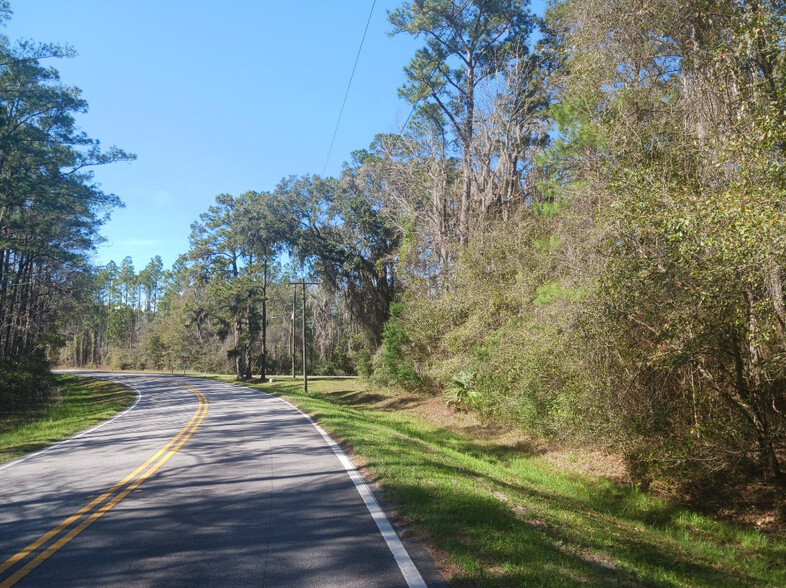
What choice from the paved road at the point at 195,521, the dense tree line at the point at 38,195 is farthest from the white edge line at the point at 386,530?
the dense tree line at the point at 38,195

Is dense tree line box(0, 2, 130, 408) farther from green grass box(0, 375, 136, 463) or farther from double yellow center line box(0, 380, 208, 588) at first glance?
double yellow center line box(0, 380, 208, 588)

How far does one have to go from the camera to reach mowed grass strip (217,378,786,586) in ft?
14.2

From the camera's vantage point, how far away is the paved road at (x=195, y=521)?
13.9 feet

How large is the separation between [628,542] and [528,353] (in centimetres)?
673

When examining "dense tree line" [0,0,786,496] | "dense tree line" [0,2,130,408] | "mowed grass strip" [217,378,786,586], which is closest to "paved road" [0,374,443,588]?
"mowed grass strip" [217,378,786,586]

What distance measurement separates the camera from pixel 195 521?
5.65 m

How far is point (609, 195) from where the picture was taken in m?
9.10

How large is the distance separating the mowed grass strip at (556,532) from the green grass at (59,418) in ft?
25.9

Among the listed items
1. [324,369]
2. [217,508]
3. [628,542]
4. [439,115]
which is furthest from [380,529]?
[324,369]

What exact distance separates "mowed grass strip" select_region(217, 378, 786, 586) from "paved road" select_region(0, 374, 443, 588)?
503 mm

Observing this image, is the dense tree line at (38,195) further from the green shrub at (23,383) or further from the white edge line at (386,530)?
the white edge line at (386,530)

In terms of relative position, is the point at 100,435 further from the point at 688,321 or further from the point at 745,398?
the point at 745,398

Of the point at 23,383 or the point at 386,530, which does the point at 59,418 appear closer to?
the point at 23,383

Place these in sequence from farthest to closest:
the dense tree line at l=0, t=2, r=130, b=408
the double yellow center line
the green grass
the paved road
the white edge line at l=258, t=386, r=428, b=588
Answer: the dense tree line at l=0, t=2, r=130, b=408
the green grass
the double yellow center line
the paved road
the white edge line at l=258, t=386, r=428, b=588
